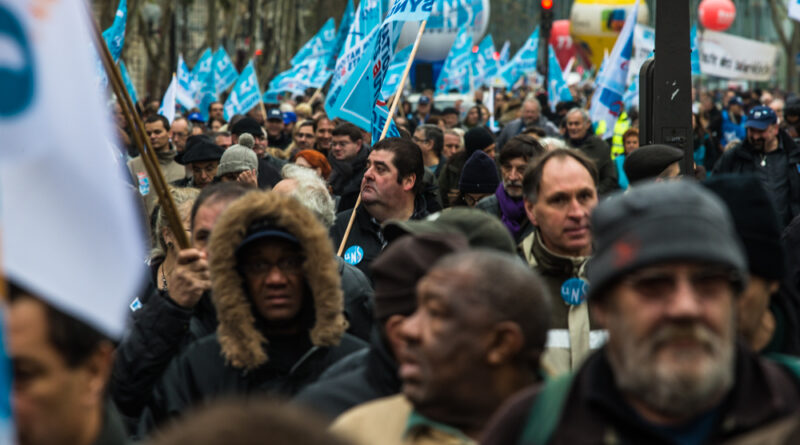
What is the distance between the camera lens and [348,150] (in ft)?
39.4

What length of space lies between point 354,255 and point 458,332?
443 centimetres

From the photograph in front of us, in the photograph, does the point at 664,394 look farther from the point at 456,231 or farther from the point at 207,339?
the point at 207,339

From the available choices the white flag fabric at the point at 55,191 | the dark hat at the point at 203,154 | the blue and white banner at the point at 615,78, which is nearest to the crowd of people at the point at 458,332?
the white flag fabric at the point at 55,191

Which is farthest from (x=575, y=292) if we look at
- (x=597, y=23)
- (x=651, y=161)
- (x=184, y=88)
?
(x=597, y=23)

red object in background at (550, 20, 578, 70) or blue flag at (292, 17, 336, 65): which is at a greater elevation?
blue flag at (292, 17, 336, 65)

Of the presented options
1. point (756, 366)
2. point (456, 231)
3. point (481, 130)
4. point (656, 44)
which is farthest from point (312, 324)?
point (481, 130)

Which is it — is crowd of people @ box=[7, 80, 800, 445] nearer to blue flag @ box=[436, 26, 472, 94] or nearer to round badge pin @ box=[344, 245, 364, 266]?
round badge pin @ box=[344, 245, 364, 266]

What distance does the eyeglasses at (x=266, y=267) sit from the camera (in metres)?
4.58

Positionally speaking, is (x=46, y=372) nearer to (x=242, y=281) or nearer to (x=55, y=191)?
(x=55, y=191)

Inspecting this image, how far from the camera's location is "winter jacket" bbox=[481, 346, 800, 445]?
8.83 feet

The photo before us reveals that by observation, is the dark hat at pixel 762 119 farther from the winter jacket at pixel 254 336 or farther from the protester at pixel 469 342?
the protester at pixel 469 342

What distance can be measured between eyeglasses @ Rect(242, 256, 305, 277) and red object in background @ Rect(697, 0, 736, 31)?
1616 inches

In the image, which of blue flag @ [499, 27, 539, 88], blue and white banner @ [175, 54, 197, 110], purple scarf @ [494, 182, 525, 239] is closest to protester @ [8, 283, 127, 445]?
purple scarf @ [494, 182, 525, 239]

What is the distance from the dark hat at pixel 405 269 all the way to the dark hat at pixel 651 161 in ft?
11.7
